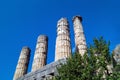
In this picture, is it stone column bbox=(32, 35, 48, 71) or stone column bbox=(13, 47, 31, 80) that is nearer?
stone column bbox=(32, 35, 48, 71)

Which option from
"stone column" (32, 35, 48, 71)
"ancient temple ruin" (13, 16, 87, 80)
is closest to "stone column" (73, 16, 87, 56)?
"ancient temple ruin" (13, 16, 87, 80)

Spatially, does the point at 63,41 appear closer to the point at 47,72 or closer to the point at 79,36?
the point at 79,36

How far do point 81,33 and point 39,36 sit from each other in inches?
194

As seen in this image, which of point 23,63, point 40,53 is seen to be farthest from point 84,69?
point 23,63

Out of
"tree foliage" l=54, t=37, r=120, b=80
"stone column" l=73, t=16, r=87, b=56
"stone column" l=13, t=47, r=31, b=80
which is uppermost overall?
"stone column" l=73, t=16, r=87, b=56

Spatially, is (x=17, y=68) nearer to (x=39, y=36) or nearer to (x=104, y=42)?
(x=39, y=36)

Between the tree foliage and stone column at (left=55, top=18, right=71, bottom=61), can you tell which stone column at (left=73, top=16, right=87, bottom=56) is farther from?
the tree foliage

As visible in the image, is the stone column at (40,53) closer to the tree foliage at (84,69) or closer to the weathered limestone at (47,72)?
the weathered limestone at (47,72)

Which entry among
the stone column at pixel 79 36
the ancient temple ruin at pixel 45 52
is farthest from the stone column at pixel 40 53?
the stone column at pixel 79 36

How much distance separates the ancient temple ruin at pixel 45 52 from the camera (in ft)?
44.5

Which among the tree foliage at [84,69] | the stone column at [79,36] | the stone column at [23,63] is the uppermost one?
the stone column at [79,36]

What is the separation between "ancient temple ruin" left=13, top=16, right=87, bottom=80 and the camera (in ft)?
44.5

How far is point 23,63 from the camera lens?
20.0m

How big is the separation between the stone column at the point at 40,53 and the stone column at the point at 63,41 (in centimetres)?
287
